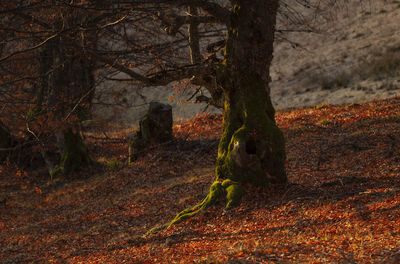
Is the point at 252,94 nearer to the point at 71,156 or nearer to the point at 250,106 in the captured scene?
the point at 250,106

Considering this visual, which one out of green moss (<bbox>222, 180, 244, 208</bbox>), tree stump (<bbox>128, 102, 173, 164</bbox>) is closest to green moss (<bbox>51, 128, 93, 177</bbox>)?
tree stump (<bbox>128, 102, 173, 164</bbox>)

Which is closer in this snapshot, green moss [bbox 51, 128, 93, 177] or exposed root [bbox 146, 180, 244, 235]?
exposed root [bbox 146, 180, 244, 235]

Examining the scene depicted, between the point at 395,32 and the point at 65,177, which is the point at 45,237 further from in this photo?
the point at 395,32

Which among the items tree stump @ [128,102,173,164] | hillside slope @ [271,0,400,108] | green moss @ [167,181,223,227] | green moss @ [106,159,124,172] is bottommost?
green moss @ [106,159,124,172]

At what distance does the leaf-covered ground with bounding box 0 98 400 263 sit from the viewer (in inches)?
214

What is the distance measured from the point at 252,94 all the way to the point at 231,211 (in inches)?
94.7

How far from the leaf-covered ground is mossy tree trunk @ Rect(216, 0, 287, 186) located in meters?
0.46

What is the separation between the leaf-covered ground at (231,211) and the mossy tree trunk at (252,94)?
1.51 feet

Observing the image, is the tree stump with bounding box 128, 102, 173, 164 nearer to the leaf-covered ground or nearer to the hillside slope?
the leaf-covered ground

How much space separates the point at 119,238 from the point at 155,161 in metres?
5.88

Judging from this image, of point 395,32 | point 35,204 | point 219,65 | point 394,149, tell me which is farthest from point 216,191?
point 395,32

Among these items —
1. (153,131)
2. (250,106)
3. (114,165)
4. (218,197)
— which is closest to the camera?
(218,197)

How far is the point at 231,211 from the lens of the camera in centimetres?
746

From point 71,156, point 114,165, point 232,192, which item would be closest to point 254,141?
point 232,192
